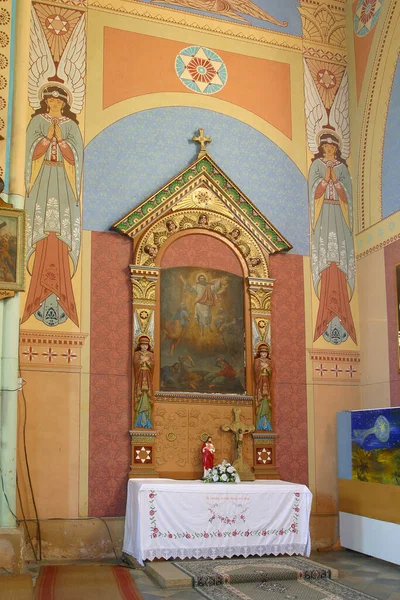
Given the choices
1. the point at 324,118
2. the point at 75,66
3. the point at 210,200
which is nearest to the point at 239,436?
the point at 210,200

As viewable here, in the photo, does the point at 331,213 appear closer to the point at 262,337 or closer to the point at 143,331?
the point at 262,337

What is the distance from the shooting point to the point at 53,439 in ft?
33.4

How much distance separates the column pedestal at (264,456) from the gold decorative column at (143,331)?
1.53 m

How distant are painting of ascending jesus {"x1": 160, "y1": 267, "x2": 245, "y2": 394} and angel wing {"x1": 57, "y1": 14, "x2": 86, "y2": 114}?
9.50 ft

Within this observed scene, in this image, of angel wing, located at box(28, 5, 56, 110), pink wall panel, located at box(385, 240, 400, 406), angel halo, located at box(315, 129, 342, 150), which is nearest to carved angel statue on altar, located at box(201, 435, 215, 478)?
pink wall panel, located at box(385, 240, 400, 406)

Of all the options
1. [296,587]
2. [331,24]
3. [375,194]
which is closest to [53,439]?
[296,587]

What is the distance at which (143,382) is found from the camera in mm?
10586

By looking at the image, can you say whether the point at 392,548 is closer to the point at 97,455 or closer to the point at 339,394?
the point at 339,394

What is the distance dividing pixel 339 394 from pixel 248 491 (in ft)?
9.07

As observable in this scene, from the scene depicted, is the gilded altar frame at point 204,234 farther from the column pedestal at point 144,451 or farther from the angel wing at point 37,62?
the angel wing at point 37,62

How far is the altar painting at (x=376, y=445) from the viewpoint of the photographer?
993 centimetres

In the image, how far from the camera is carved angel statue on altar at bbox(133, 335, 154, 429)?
34.6 ft

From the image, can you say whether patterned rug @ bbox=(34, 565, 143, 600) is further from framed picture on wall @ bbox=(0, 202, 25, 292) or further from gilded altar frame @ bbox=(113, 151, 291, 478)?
framed picture on wall @ bbox=(0, 202, 25, 292)

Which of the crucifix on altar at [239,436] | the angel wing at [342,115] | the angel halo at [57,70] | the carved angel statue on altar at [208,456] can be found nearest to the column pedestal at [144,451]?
the carved angel statue on altar at [208,456]
